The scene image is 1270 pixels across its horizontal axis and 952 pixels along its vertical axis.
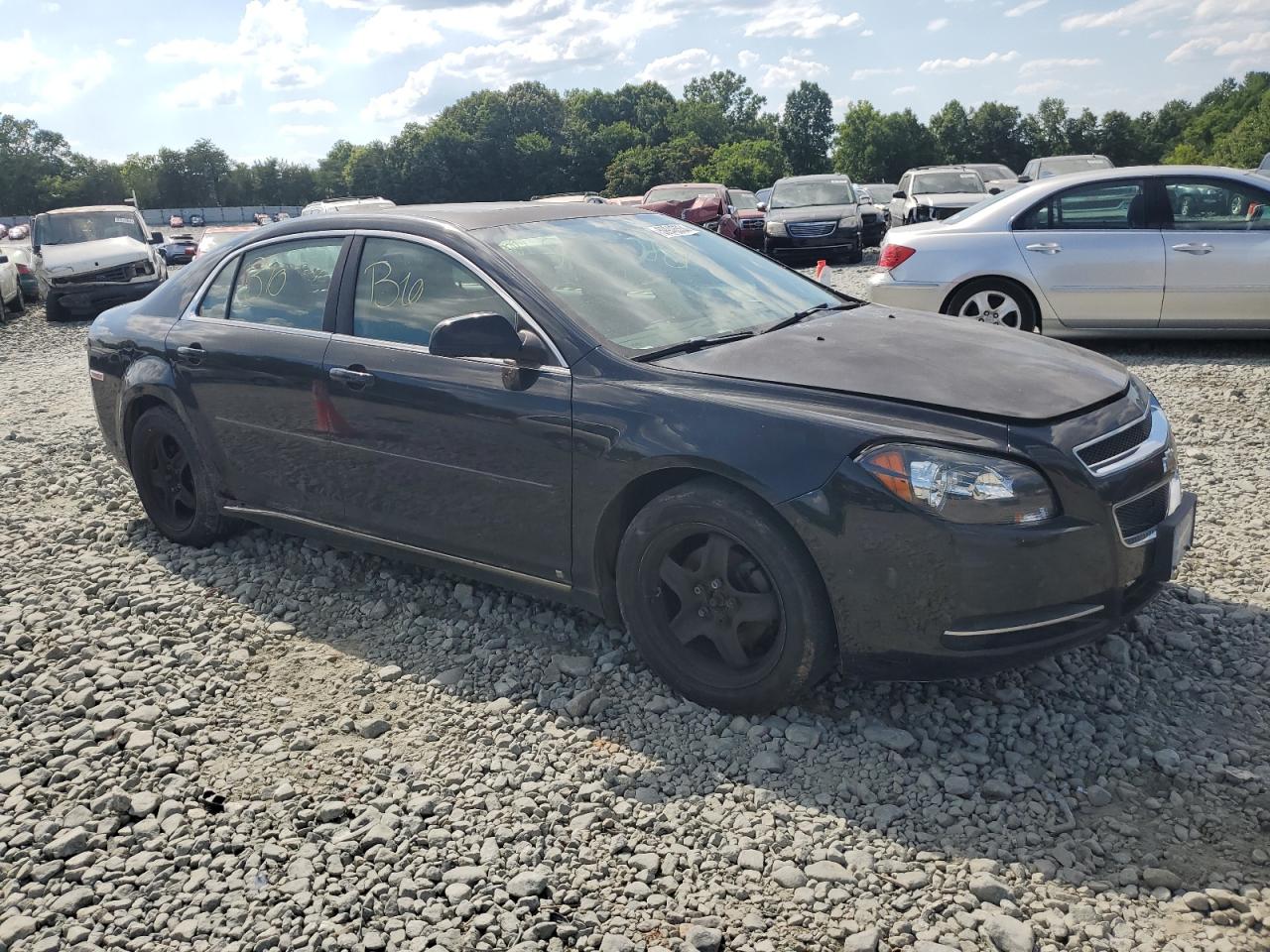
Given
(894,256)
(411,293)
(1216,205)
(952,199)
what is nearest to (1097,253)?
(1216,205)

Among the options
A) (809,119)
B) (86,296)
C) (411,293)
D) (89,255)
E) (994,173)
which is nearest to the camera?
(411,293)

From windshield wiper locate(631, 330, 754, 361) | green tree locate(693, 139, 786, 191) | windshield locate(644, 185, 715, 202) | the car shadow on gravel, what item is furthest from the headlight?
green tree locate(693, 139, 786, 191)

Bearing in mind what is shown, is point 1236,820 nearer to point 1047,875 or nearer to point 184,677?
point 1047,875

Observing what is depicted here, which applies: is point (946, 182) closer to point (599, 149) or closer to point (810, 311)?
point (810, 311)

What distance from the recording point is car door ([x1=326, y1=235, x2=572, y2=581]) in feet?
12.6

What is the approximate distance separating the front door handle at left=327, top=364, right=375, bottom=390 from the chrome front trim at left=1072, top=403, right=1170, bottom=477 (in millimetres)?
2618

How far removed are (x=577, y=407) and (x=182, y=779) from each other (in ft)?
5.71

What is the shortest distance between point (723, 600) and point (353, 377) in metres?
1.84

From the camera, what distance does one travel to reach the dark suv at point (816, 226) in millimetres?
19141

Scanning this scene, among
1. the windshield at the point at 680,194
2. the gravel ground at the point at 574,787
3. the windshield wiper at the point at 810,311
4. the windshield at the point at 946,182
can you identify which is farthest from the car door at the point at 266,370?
the windshield at the point at 946,182

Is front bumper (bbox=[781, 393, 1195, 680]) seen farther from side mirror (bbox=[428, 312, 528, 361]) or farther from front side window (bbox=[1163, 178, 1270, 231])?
front side window (bbox=[1163, 178, 1270, 231])

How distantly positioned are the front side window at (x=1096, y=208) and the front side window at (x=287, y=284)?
6.26m

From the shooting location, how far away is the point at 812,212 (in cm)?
1939

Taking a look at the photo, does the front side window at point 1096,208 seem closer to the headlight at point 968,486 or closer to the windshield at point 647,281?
the windshield at point 647,281
